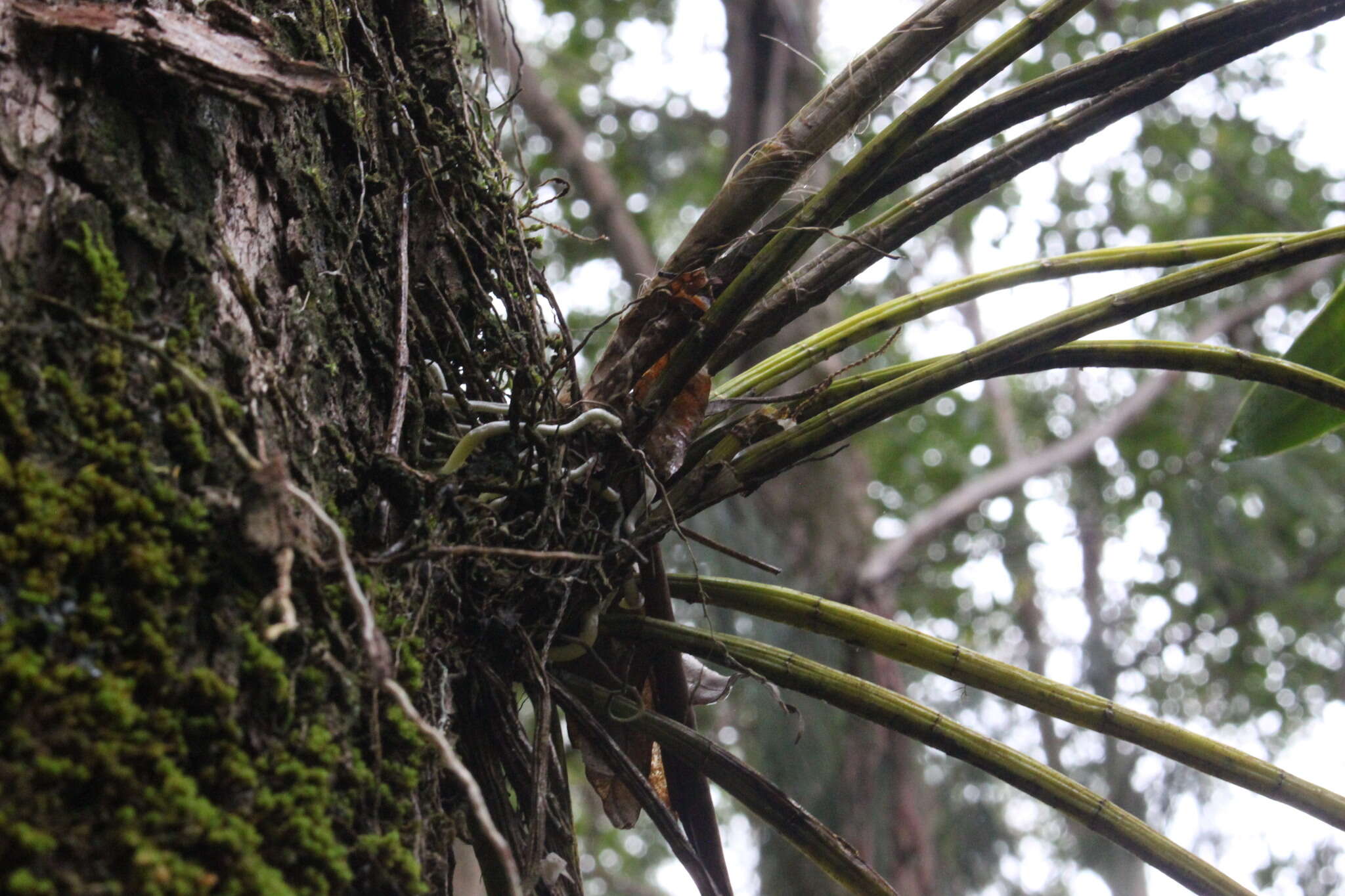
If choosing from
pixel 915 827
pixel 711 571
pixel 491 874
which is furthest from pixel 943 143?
pixel 915 827

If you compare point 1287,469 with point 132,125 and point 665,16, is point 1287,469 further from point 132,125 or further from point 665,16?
point 132,125

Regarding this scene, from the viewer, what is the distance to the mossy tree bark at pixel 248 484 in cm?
45

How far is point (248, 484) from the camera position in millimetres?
539

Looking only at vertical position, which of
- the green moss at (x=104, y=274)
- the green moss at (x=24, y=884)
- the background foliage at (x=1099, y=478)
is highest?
the background foliage at (x=1099, y=478)

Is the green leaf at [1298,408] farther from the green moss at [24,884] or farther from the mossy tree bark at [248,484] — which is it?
the green moss at [24,884]

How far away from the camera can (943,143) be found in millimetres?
851

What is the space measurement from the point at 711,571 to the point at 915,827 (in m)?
1.20

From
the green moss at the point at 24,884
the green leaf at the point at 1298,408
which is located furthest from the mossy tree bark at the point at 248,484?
the green leaf at the point at 1298,408

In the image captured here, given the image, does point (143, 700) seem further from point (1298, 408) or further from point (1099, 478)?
point (1099, 478)

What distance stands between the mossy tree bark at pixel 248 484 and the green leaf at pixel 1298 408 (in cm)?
83

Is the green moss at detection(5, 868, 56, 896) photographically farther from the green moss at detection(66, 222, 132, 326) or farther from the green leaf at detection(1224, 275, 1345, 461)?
the green leaf at detection(1224, 275, 1345, 461)

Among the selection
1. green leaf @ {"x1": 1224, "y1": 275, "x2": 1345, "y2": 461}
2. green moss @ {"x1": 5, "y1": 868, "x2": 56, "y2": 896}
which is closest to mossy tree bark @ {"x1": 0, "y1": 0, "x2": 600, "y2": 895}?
green moss @ {"x1": 5, "y1": 868, "x2": 56, "y2": 896}

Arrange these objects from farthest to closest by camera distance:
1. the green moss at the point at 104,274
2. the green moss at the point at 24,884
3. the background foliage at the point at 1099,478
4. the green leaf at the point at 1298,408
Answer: the background foliage at the point at 1099,478
the green leaf at the point at 1298,408
the green moss at the point at 104,274
the green moss at the point at 24,884

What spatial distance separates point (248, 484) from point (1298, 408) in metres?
1.13
